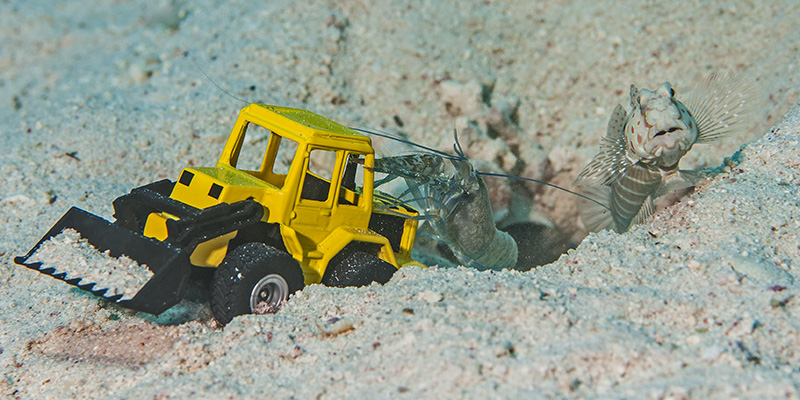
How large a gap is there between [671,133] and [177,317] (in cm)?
310

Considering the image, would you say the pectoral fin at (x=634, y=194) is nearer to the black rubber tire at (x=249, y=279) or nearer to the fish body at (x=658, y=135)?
the fish body at (x=658, y=135)

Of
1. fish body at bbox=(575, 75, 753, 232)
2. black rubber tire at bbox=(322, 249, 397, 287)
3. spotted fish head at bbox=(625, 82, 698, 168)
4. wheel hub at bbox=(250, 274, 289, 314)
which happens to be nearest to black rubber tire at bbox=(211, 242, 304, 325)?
wheel hub at bbox=(250, 274, 289, 314)

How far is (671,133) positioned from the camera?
345cm

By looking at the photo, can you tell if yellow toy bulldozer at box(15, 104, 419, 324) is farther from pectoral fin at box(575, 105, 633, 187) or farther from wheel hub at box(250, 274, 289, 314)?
pectoral fin at box(575, 105, 633, 187)

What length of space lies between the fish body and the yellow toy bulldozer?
58.4 inches

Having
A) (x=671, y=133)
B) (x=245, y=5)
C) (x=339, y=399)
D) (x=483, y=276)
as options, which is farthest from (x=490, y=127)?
(x=339, y=399)

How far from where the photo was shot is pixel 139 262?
2859 mm

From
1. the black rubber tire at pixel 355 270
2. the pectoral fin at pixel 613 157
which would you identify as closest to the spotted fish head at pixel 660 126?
the pectoral fin at pixel 613 157

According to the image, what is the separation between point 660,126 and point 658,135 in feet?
0.21

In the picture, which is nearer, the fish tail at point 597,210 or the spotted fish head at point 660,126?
the spotted fish head at point 660,126

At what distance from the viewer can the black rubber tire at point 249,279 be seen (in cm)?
289

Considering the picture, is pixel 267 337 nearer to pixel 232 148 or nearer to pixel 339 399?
pixel 339 399

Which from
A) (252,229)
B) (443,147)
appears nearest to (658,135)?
(443,147)

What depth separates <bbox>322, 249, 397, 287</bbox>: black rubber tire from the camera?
3.30 m
